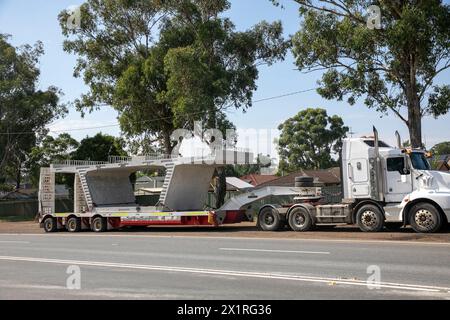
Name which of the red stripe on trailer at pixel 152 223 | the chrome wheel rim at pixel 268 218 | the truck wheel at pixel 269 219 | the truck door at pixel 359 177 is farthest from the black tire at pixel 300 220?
the red stripe on trailer at pixel 152 223

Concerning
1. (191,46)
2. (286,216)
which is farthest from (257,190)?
(191,46)

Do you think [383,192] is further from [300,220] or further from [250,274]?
[250,274]

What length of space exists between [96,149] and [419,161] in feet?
102

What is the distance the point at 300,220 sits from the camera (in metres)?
20.9

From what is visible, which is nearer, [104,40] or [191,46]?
[191,46]

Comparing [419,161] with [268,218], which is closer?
[419,161]

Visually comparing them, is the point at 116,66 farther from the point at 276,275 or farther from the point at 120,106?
the point at 276,275

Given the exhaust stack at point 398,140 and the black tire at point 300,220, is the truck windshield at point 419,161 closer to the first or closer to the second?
the exhaust stack at point 398,140

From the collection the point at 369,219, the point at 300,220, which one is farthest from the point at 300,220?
the point at 369,219

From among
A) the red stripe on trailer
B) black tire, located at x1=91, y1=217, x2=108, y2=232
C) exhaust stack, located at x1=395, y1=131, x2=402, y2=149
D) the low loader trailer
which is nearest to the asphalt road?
the low loader trailer

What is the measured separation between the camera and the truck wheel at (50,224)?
2788 centimetres

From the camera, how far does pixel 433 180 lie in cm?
1822

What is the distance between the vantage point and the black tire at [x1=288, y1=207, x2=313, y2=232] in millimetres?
20577
